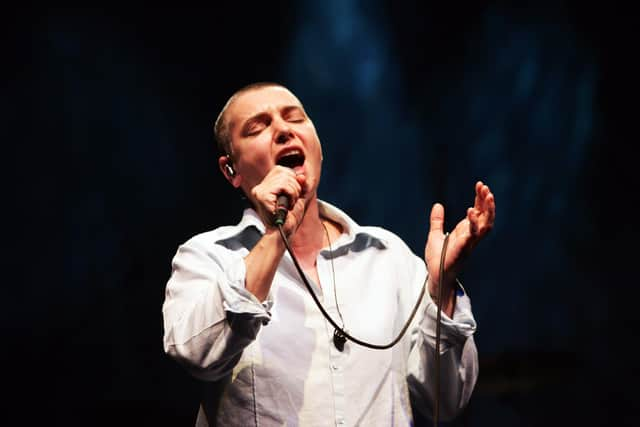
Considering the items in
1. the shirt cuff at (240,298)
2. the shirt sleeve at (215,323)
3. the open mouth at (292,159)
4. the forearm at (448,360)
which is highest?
the open mouth at (292,159)

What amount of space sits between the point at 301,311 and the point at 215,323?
29 centimetres

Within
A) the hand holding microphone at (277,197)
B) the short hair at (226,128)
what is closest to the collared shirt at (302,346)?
the hand holding microphone at (277,197)

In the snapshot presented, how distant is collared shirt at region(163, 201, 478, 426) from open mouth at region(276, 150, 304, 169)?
16cm

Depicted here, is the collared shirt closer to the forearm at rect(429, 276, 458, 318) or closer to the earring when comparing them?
the forearm at rect(429, 276, 458, 318)

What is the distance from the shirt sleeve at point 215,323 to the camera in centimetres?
112

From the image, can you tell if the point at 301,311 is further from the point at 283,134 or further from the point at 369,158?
the point at 369,158

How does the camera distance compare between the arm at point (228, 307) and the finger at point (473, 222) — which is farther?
the finger at point (473, 222)

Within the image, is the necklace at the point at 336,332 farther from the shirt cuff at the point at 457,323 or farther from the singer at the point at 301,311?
the shirt cuff at the point at 457,323

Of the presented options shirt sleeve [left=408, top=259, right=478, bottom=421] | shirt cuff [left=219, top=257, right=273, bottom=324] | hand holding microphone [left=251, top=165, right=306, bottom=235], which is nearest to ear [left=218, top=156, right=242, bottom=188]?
hand holding microphone [left=251, top=165, right=306, bottom=235]

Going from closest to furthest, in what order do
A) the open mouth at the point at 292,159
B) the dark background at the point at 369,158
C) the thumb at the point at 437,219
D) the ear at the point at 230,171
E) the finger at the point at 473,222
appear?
1. the finger at the point at 473,222
2. the thumb at the point at 437,219
3. the open mouth at the point at 292,159
4. the ear at the point at 230,171
5. the dark background at the point at 369,158

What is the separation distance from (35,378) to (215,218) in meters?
0.77

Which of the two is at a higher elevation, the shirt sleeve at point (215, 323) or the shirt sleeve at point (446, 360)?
the shirt sleeve at point (215, 323)

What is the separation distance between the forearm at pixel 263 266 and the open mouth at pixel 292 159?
346mm

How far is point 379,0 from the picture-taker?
246 cm
